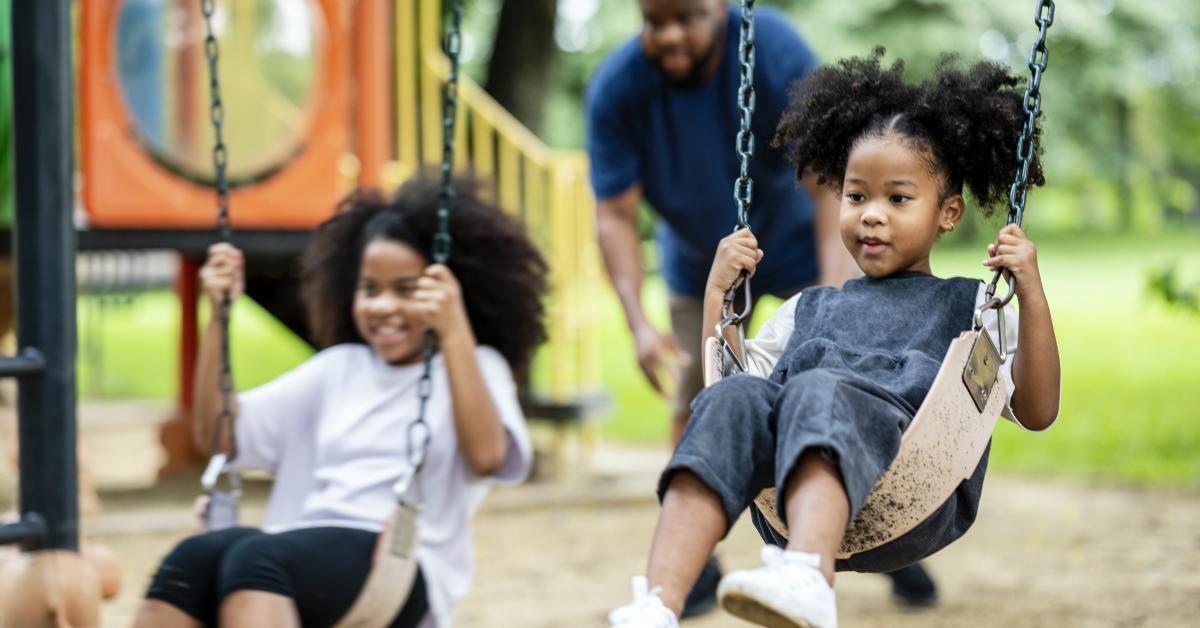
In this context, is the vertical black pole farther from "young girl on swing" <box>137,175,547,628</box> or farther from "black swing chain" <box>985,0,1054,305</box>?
"black swing chain" <box>985,0,1054,305</box>

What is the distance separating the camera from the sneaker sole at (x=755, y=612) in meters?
1.92

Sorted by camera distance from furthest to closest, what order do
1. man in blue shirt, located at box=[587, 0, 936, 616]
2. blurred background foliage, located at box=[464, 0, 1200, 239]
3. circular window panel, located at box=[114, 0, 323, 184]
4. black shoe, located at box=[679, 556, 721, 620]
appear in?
blurred background foliage, located at box=[464, 0, 1200, 239], circular window panel, located at box=[114, 0, 323, 184], black shoe, located at box=[679, 556, 721, 620], man in blue shirt, located at box=[587, 0, 936, 616]

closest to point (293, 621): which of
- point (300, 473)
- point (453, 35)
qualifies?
point (300, 473)

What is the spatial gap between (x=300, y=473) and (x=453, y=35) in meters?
1.07

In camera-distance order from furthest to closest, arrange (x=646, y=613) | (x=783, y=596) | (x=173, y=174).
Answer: (x=173, y=174), (x=646, y=613), (x=783, y=596)

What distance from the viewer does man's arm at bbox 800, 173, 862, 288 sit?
3.67 metres

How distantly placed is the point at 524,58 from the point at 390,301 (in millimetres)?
6153

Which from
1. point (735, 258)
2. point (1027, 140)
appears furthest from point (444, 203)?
point (1027, 140)

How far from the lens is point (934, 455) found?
2197 millimetres

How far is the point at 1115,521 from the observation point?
6.63 metres

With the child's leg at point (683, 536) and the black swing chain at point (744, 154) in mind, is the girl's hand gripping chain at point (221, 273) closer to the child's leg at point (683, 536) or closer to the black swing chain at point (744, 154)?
the black swing chain at point (744, 154)

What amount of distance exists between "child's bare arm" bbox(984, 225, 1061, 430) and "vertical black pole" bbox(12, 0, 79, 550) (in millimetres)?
2153

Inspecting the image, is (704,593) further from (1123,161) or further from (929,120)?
(1123,161)

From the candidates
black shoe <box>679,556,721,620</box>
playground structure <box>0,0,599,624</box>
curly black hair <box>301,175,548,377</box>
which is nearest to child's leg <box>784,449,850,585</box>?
curly black hair <box>301,175,548,377</box>
